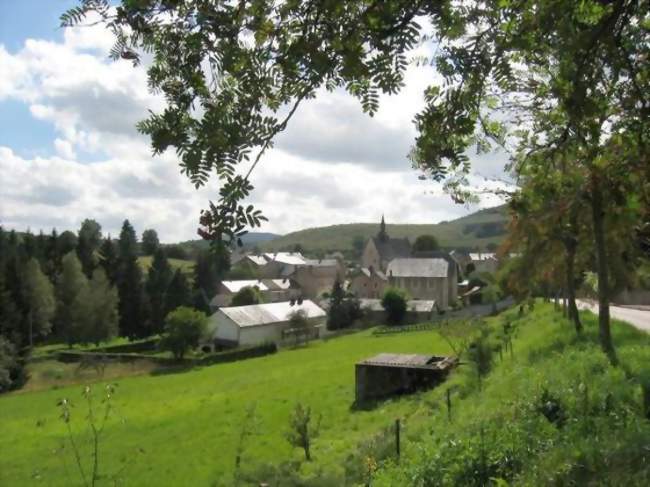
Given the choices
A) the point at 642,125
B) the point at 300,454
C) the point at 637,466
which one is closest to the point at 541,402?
the point at 637,466

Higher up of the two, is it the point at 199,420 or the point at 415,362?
the point at 415,362

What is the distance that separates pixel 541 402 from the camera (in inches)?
405

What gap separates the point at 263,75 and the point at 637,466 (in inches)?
222

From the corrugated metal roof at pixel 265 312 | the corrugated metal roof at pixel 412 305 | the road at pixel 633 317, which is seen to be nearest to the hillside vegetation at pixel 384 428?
the road at pixel 633 317

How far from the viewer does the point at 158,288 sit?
77000 millimetres

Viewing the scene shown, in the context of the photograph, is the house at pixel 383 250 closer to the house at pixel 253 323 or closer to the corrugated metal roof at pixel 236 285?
the corrugated metal roof at pixel 236 285

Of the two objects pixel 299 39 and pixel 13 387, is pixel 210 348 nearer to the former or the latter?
pixel 13 387

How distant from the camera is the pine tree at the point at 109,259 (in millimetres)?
78375

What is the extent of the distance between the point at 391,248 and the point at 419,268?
30.3 metres

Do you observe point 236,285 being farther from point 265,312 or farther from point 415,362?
point 415,362

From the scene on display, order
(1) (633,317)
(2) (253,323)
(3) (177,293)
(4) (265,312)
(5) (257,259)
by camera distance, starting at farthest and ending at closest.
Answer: (5) (257,259) → (3) (177,293) → (4) (265,312) → (2) (253,323) → (1) (633,317)

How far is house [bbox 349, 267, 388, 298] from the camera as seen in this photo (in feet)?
310

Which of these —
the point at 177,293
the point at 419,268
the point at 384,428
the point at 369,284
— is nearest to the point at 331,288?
the point at 369,284

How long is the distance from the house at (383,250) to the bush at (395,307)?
139 feet
